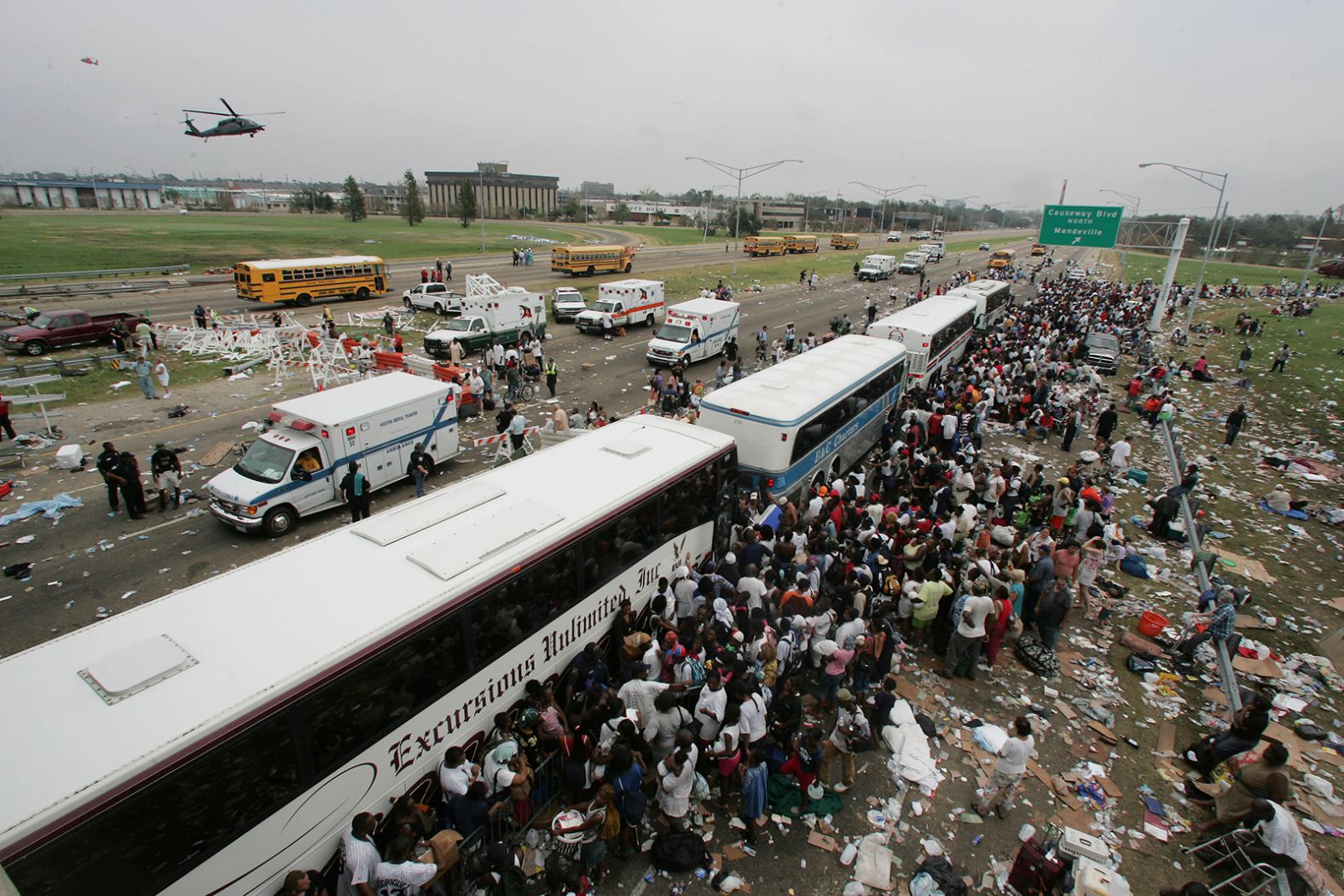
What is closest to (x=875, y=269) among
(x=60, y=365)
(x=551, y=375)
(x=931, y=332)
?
(x=931, y=332)

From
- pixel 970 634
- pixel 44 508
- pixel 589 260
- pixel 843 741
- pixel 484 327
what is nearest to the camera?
pixel 843 741

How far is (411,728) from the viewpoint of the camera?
604 centimetres

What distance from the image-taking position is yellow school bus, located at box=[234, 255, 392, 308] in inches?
1276

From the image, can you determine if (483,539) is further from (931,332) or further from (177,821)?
(931,332)

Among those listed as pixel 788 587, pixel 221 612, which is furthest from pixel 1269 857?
pixel 221 612

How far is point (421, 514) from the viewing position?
24.6 ft

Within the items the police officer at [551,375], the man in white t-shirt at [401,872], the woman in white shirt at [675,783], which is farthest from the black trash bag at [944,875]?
the police officer at [551,375]

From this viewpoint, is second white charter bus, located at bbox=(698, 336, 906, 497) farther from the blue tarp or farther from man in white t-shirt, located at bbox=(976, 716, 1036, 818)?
the blue tarp

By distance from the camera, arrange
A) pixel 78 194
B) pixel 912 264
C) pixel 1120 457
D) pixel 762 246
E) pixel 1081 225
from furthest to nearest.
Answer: pixel 78 194, pixel 762 246, pixel 912 264, pixel 1081 225, pixel 1120 457

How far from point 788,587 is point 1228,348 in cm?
4028

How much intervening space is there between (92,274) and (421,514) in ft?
161

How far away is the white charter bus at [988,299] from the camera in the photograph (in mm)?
32438

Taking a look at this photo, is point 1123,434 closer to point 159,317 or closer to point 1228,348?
point 1228,348

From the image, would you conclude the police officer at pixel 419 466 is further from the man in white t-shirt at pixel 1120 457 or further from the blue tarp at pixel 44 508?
the man in white t-shirt at pixel 1120 457
